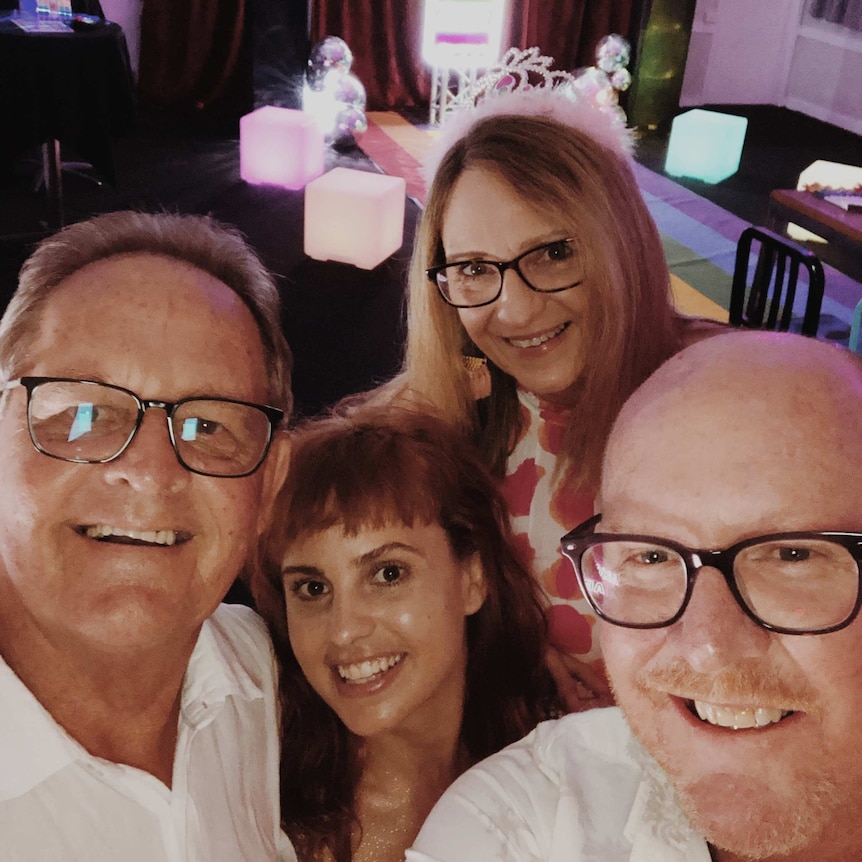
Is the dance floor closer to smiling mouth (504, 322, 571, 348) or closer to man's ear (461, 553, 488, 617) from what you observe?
smiling mouth (504, 322, 571, 348)

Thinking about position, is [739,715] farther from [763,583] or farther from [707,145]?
[707,145]

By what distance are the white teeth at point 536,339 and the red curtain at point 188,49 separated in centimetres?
814

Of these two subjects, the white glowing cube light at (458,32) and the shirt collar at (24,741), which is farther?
the white glowing cube light at (458,32)

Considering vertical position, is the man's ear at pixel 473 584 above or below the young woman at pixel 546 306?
below

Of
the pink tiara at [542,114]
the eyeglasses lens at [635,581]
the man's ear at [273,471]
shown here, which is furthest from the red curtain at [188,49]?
the eyeglasses lens at [635,581]

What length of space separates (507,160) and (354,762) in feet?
4.30

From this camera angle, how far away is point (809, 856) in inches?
43.8

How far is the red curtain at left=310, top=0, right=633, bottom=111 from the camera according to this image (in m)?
9.54

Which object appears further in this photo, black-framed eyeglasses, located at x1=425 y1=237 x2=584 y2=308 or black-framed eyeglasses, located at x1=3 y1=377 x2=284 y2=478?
black-framed eyeglasses, located at x1=425 y1=237 x2=584 y2=308

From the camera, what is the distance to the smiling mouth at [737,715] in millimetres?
1021

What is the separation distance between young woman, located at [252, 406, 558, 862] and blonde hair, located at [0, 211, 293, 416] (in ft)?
0.89

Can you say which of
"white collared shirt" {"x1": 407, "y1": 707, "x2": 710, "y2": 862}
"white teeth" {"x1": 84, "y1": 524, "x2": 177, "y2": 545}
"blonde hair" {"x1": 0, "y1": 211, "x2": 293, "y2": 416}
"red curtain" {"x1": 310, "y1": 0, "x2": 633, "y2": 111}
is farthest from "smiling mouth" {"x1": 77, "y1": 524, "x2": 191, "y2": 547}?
"red curtain" {"x1": 310, "y1": 0, "x2": 633, "y2": 111}

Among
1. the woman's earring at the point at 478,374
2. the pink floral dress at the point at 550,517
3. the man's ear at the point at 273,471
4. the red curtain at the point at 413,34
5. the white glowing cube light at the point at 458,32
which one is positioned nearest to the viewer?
the man's ear at the point at 273,471

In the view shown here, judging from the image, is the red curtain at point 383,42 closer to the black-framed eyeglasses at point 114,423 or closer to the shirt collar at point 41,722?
the black-framed eyeglasses at point 114,423
